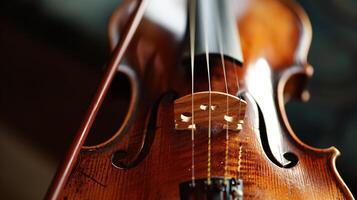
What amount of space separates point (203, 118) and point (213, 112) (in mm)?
21

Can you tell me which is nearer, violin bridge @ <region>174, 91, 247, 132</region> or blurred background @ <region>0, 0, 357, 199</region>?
violin bridge @ <region>174, 91, 247, 132</region>

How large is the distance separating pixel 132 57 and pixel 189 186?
476 millimetres

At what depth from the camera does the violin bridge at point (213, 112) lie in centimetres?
74

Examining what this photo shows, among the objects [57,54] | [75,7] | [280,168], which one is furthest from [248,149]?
[75,7]

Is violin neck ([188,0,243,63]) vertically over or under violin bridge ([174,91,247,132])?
over

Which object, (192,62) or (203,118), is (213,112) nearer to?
(203,118)

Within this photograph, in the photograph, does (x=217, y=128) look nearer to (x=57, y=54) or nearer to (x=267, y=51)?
(x=267, y=51)

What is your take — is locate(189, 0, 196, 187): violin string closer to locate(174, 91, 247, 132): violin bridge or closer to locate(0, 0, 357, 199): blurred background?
locate(174, 91, 247, 132): violin bridge

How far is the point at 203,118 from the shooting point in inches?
29.4

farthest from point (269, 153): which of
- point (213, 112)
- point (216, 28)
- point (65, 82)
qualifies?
point (65, 82)

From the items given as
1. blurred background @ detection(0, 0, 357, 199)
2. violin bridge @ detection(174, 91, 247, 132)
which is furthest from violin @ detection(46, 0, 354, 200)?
blurred background @ detection(0, 0, 357, 199)

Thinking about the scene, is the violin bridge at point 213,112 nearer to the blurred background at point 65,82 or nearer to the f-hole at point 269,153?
the f-hole at point 269,153

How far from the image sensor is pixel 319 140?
114cm

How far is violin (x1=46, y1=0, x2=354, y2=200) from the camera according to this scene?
0.67m
